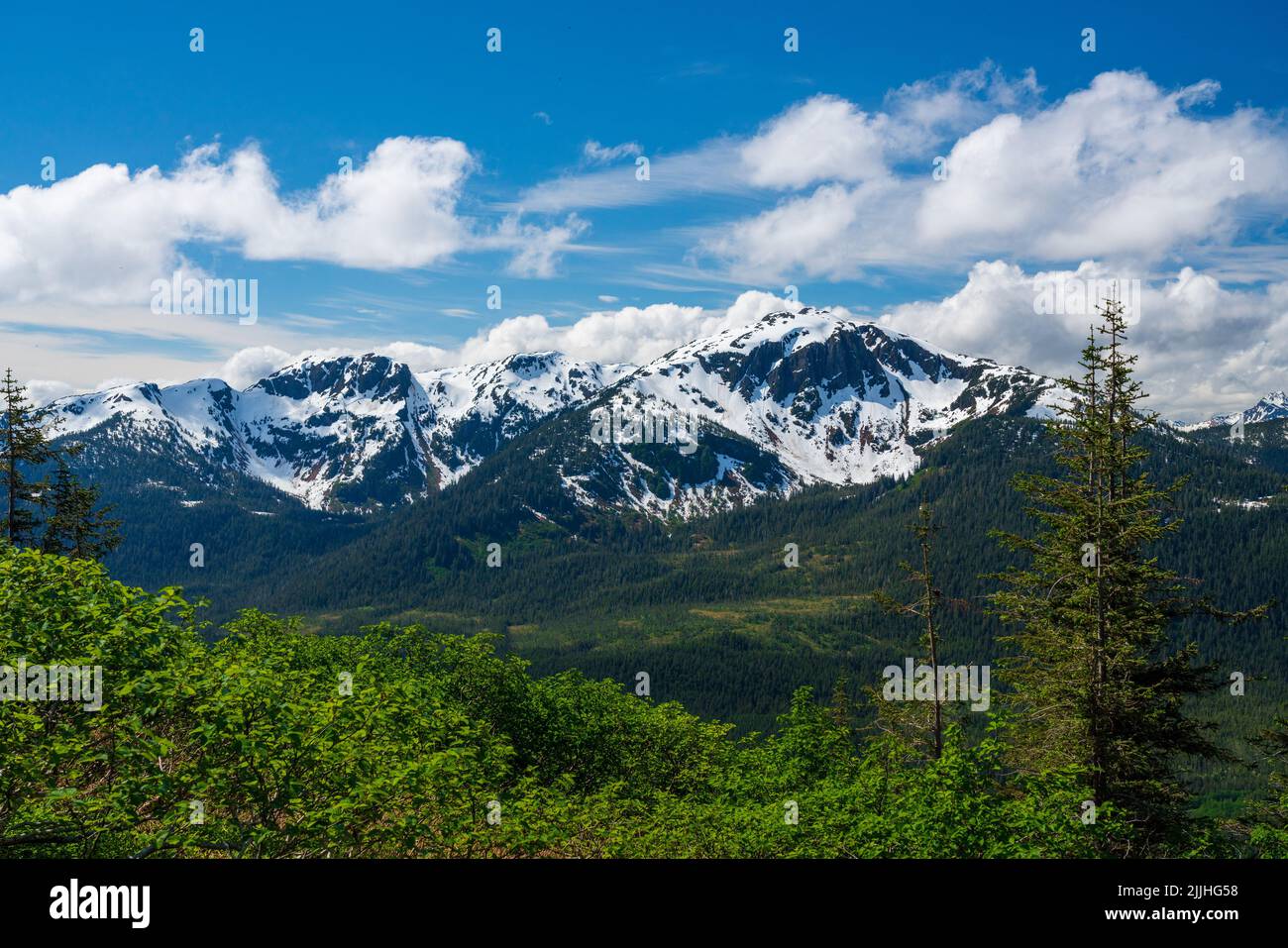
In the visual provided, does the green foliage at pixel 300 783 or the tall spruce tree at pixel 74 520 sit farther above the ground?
the tall spruce tree at pixel 74 520

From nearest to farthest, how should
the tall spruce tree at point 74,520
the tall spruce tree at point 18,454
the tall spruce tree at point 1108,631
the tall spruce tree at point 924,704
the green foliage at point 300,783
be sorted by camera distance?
the green foliage at point 300,783
the tall spruce tree at point 1108,631
the tall spruce tree at point 924,704
the tall spruce tree at point 18,454
the tall spruce tree at point 74,520

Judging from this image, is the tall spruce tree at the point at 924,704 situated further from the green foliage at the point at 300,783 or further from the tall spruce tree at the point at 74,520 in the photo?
the tall spruce tree at the point at 74,520

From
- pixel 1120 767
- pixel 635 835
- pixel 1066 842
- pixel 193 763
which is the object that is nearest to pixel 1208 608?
pixel 1120 767

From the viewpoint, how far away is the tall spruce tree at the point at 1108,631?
26.2 m

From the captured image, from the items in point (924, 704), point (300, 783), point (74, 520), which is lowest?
point (924, 704)

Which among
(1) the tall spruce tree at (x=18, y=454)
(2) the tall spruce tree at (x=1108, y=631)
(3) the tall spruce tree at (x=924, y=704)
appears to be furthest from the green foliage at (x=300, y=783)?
(1) the tall spruce tree at (x=18, y=454)

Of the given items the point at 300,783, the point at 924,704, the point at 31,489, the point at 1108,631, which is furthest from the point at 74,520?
the point at 1108,631

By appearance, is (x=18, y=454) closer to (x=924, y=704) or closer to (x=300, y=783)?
(x=300, y=783)

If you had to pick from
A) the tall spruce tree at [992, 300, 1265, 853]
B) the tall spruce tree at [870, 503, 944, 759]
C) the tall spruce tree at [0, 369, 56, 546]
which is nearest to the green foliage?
→ the tall spruce tree at [870, 503, 944, 759]

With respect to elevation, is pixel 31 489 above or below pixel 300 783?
above

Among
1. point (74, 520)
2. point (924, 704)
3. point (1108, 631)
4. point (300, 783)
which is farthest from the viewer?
point (74, 520)

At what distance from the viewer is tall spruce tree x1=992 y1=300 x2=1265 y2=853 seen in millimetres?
26219

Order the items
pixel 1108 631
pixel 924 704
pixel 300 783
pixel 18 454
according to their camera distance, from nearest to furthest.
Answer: pixel 300 783, pixel 1108 631, pixel 924 704, pixel 18 454

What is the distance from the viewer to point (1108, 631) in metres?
26.9
